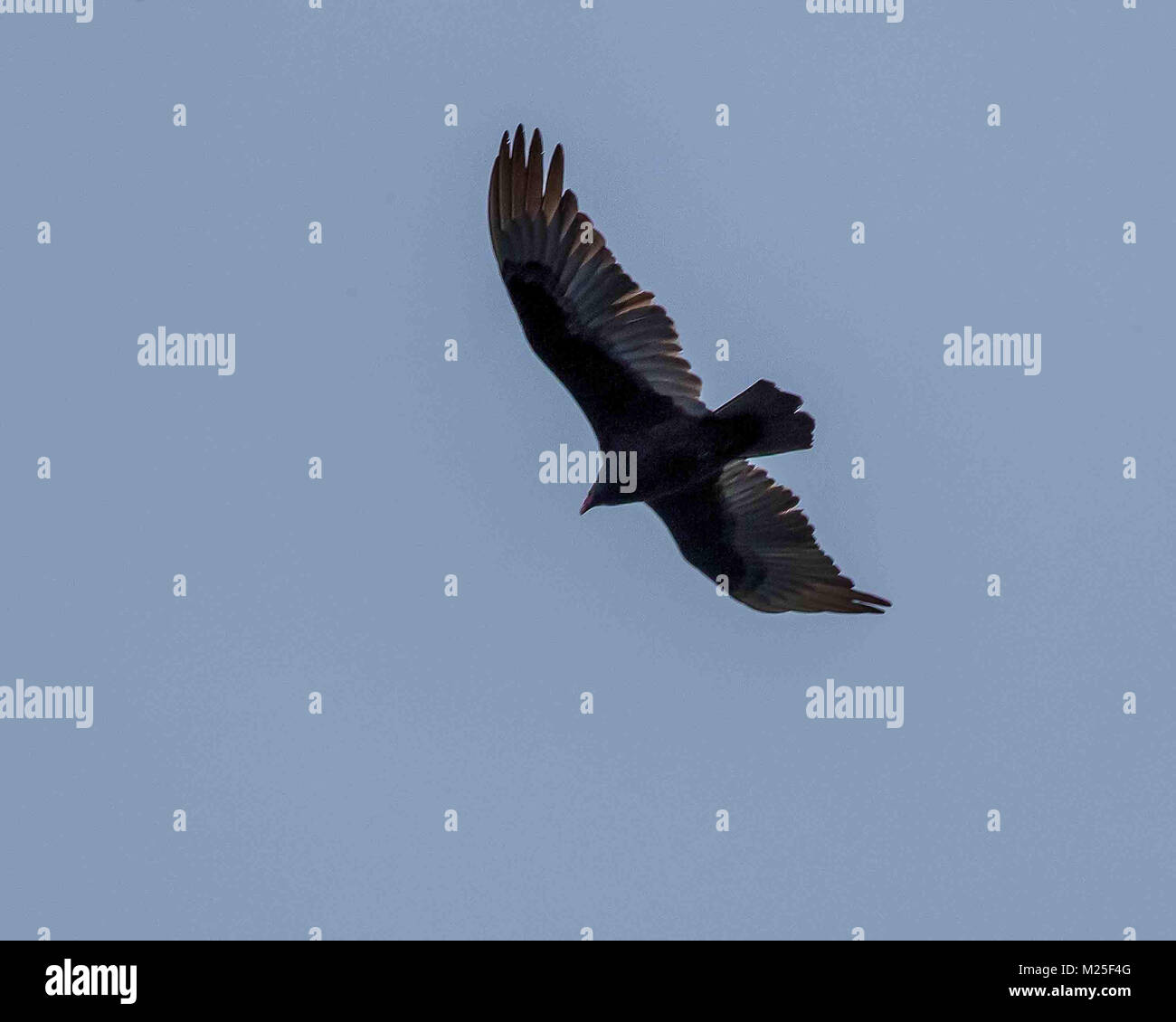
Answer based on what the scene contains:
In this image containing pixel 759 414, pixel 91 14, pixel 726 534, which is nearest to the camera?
pixel 759 414

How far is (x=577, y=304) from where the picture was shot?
1192 centimetres

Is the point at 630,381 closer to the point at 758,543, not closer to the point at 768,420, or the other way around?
the point at 768,420

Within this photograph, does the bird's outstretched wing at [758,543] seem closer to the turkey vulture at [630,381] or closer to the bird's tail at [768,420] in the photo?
the turkey vulture at [630,381]

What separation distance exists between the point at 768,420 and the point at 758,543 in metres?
1.66

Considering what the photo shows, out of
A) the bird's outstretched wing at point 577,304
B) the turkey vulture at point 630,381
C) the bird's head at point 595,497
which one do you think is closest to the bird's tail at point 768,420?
the turkey vulture at point 630,381

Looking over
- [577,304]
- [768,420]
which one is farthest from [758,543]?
[577,304]

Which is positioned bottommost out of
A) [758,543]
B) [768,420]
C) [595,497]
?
[758,543]

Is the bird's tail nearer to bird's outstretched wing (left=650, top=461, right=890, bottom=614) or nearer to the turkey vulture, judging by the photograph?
the turkey vulture

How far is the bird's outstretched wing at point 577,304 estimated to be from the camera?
11.7 m
